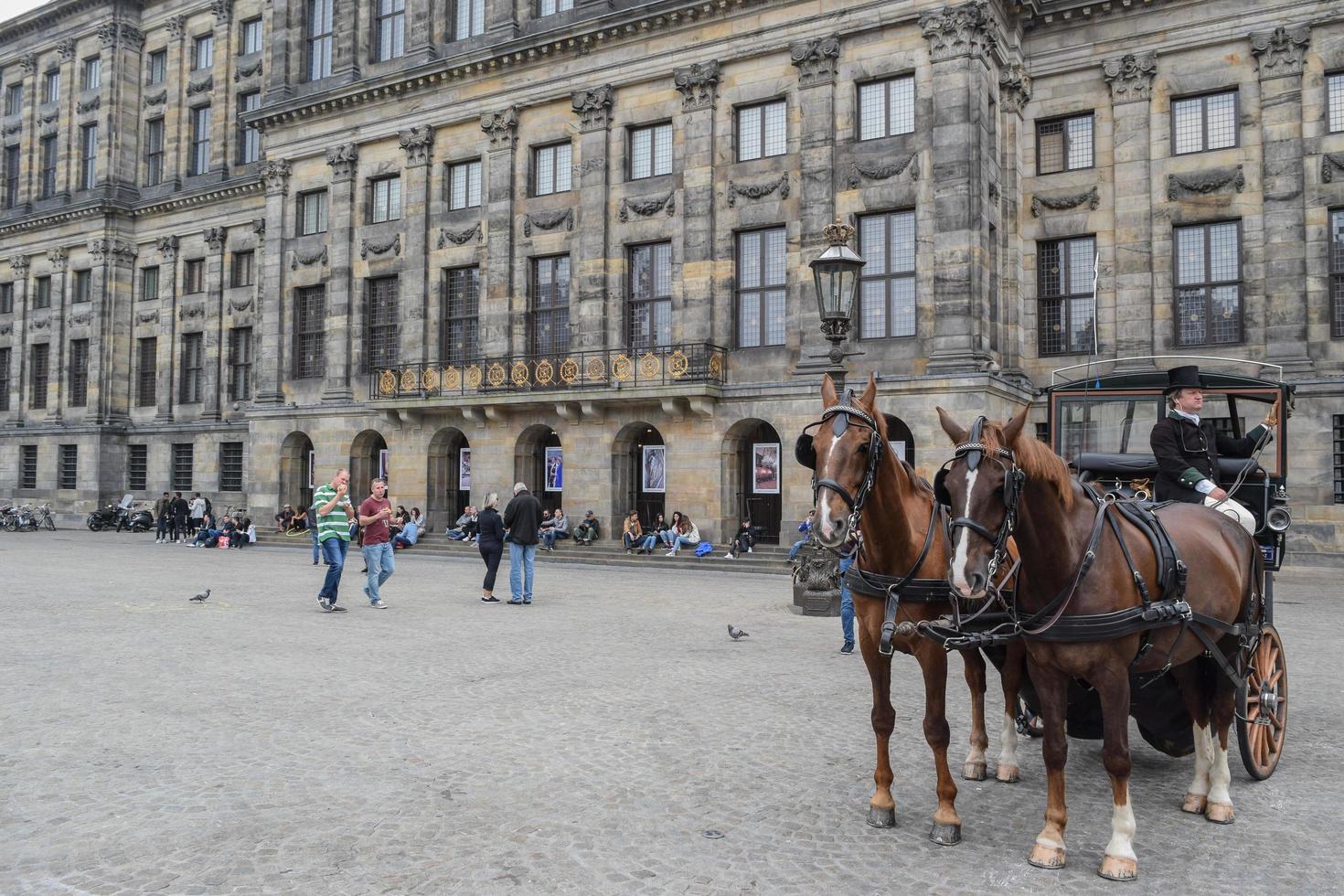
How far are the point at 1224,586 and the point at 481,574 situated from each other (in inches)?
760

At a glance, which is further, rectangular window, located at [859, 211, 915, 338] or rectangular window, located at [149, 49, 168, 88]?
rectangular window, located at [149, 49, 168, 88]

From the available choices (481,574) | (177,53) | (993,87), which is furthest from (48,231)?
(993,87)

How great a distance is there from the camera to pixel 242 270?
44.4m

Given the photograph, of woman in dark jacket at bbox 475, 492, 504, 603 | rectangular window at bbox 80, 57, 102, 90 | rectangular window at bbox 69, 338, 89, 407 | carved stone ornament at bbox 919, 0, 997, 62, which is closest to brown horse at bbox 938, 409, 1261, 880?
woman in dark jacket at bbox 475, 492, 504, 603

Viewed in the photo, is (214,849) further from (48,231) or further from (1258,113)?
(48,231)

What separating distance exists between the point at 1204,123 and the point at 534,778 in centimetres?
2702

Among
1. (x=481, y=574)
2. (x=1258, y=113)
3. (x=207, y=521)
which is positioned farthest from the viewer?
(x=207, y=521)

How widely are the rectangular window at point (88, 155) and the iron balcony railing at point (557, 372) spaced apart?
89.5 feet

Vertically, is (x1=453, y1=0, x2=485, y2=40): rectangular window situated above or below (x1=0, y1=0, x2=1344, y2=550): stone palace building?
above

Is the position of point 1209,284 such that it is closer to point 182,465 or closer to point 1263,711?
point 1263,711

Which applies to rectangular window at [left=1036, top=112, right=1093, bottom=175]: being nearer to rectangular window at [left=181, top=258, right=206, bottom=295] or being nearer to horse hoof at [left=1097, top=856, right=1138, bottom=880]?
horse hoof at [left=1097, top=856, right=1138, bottom=880]

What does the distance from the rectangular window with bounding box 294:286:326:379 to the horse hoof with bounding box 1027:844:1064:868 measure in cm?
3573

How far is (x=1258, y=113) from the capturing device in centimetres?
2533

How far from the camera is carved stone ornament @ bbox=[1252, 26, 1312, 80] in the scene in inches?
977
